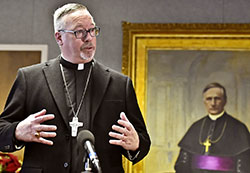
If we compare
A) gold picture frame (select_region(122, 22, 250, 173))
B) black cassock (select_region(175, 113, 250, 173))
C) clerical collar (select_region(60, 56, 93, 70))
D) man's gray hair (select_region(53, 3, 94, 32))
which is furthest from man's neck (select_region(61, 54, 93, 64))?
black cassock (select_region(175, 113, 250, 173))

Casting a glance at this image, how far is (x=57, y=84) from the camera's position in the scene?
2035 millimetres

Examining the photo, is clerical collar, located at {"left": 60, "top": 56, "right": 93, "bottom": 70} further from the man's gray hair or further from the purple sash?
the purple sash

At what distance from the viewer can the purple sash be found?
344cm

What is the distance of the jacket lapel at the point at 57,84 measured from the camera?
6.40 ft

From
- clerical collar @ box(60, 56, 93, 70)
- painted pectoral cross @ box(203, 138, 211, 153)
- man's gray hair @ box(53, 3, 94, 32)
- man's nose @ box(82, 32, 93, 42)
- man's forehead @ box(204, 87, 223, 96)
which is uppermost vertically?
man's gray hair @ box(53, 3, 94, 32)

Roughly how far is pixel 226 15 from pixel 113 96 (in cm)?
200

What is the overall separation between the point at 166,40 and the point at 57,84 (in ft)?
5.96

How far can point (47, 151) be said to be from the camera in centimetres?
191

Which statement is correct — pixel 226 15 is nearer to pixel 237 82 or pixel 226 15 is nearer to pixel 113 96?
pixel 237 82

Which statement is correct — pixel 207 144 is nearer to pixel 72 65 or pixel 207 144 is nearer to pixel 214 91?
pixel 214 91

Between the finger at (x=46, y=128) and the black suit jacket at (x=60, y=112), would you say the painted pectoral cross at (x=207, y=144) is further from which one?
the finger at (x=46, y=128)

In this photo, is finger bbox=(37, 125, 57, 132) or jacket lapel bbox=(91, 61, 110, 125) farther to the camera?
jacket lapel bbox=(91, 61, 110, 125)

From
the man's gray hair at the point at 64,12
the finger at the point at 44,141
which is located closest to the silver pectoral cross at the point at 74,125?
the finger at the point at 44,141

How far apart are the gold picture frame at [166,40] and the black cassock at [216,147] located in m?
0.47
